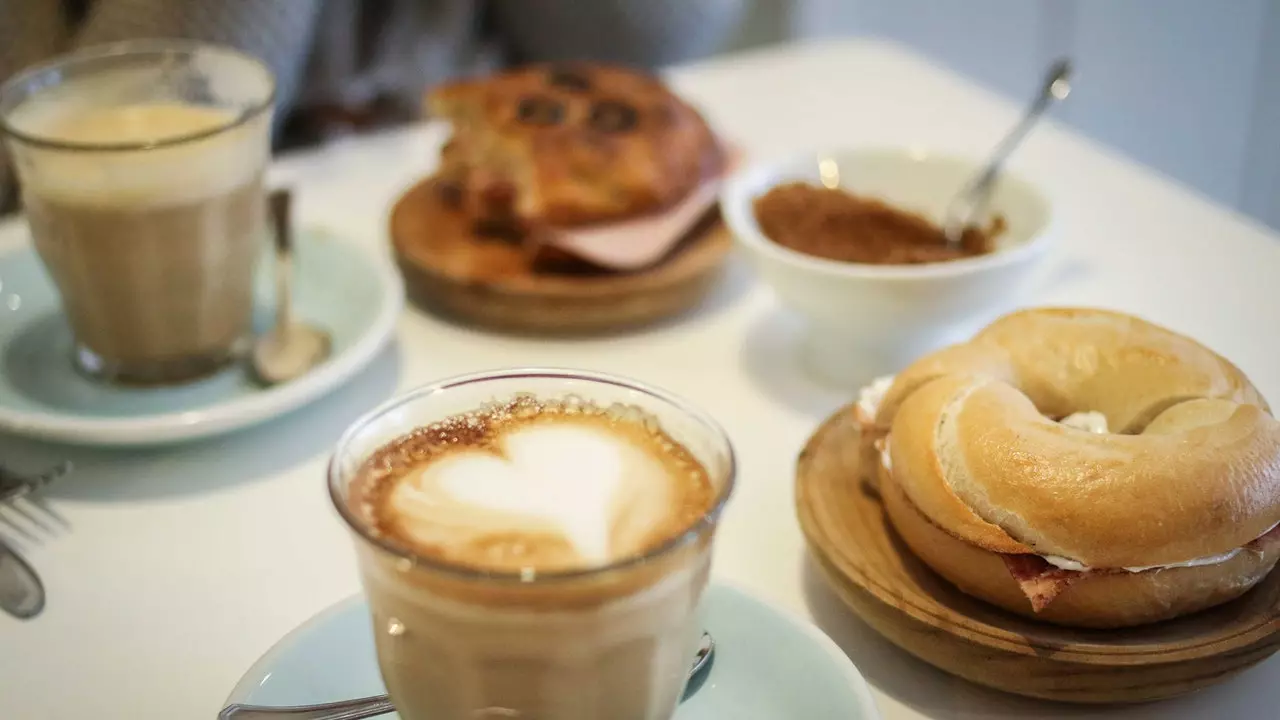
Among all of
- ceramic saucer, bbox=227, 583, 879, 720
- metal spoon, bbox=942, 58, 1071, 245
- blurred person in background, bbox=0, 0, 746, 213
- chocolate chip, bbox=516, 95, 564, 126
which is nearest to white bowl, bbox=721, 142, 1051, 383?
metal spoon, bbox=942, 58, 1071, 245

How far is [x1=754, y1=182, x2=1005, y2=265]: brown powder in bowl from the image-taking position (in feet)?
3.51

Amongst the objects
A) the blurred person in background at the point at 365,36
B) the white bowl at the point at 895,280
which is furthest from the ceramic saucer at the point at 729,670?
the blurred person in background at the point at 365,36

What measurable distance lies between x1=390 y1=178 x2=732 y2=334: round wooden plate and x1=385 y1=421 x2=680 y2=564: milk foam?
1.67ft

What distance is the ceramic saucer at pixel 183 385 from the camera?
903 mm

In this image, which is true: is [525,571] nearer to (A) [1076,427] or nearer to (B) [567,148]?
(A) [1076,427]

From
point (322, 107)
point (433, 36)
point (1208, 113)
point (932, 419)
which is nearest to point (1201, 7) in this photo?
point (1208, 113)

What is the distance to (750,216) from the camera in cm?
111

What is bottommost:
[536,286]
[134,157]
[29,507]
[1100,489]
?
[29,507]

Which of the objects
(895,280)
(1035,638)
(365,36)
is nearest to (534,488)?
(1035,638)

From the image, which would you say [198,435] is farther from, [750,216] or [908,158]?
Result: [908,158]

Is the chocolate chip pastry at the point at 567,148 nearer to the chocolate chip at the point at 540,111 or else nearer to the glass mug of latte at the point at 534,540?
the chocolate chip at the point at 540,111

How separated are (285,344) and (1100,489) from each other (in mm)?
745

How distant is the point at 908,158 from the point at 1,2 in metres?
1.31

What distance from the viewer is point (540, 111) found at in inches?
51.6
